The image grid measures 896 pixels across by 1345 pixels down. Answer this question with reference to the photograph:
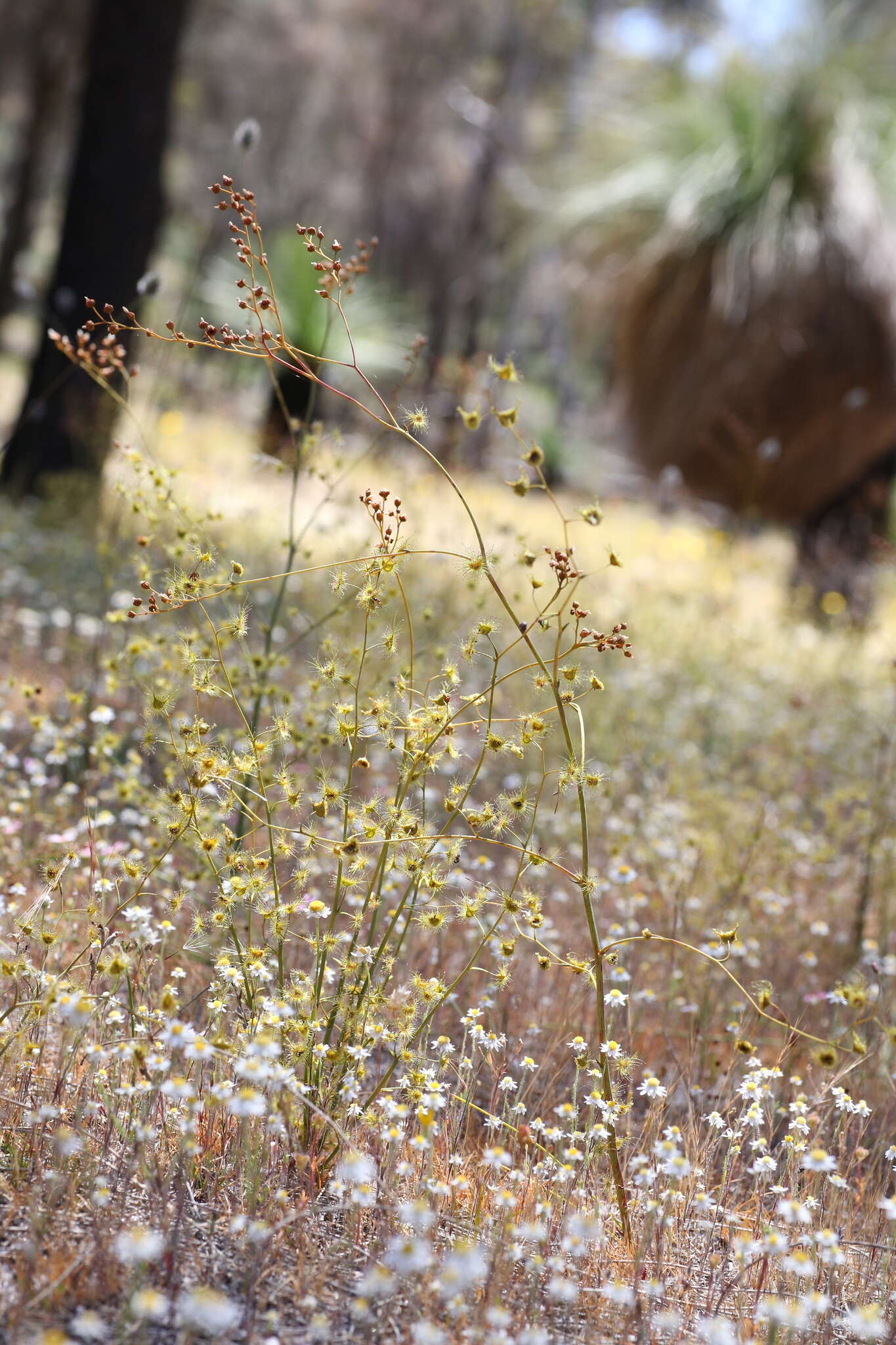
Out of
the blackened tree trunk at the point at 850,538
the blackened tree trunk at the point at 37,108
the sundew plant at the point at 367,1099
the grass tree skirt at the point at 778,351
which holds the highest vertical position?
the blackened tree trunk at the point at 37,108

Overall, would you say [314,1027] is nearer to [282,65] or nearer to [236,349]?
[236,349]

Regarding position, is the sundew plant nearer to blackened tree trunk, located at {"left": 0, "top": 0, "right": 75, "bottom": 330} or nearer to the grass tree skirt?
the grass tree skirt

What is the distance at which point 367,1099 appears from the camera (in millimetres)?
1700

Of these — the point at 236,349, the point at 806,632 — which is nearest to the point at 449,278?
the point at 806,632

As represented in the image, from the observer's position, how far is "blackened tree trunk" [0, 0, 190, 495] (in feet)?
18.9

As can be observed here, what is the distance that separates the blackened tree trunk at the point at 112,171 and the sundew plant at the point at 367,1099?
410 centimetres

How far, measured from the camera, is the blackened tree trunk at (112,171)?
18.9 feet

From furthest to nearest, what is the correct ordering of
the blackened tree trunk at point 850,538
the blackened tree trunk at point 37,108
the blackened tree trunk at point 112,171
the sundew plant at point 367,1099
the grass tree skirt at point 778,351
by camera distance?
the blackened tree trunk at point 37,108 → the blackened tree trunk at point 850,538 → the grass tree skirt at point 778,351 → the blackened tree trunk at point 112,171 → the sundew plant at point 367,1099

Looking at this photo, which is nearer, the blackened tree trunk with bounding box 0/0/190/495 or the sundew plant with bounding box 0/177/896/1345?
the sundew plant with bounding box 0/177/896/1345

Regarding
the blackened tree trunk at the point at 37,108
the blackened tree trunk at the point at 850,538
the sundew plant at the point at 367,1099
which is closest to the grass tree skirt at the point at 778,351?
the blackened tree trunk at the point at 850,538

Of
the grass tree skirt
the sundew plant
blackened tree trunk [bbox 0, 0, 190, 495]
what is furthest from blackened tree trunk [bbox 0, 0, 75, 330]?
the sundew plant

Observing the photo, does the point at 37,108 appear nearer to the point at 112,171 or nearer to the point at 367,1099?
the point at 112,171

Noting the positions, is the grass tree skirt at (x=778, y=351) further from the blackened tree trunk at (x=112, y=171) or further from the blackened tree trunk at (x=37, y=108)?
the blackened tree trunk at (x=37, y=108)

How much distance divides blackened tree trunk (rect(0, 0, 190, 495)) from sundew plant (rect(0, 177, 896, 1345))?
4.10 meters
